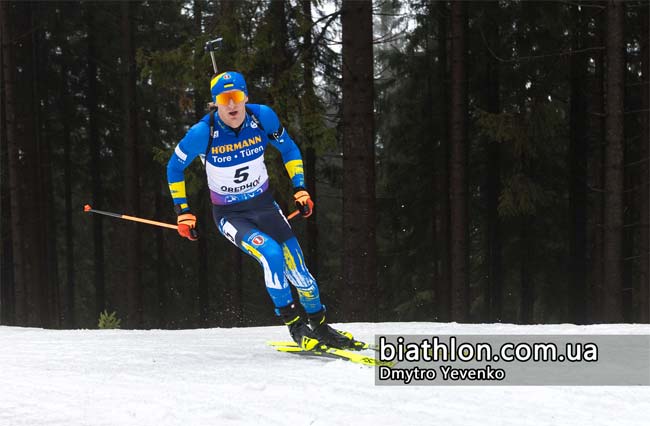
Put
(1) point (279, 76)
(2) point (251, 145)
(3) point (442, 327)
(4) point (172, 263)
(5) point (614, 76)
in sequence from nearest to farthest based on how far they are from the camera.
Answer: (2) point (251, 145) < (3) point (442, 327) < (5) point (614, 76) < (1) point (279, 76) < (4) point (172, 263)

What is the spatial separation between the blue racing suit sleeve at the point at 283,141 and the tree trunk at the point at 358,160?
2687 millimetres

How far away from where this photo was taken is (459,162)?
14.6 meters

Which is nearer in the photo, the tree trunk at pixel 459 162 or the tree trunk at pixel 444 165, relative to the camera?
the tree trunk at pixel 459 162

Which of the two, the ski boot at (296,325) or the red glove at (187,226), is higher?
the red glove at (187,226)

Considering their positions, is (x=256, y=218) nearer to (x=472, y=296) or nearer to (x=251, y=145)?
(x=251, y=145)

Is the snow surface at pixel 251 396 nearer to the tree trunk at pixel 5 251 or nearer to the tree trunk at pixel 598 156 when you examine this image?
the tree trunk at pixel 598 156

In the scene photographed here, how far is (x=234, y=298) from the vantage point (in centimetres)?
2200

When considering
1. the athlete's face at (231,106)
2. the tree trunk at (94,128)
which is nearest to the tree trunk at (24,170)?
the tree trunk at (94,128)

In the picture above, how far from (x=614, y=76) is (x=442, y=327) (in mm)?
5242

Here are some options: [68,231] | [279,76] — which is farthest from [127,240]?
[68,231]

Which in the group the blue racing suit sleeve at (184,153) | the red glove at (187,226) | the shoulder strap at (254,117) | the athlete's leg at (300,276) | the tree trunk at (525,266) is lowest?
the tree trunk at (525,266)

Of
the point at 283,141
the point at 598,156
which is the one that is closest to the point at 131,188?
the point at 283,141

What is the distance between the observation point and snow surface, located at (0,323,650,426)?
3.89 meters

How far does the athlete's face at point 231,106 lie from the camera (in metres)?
5.83
